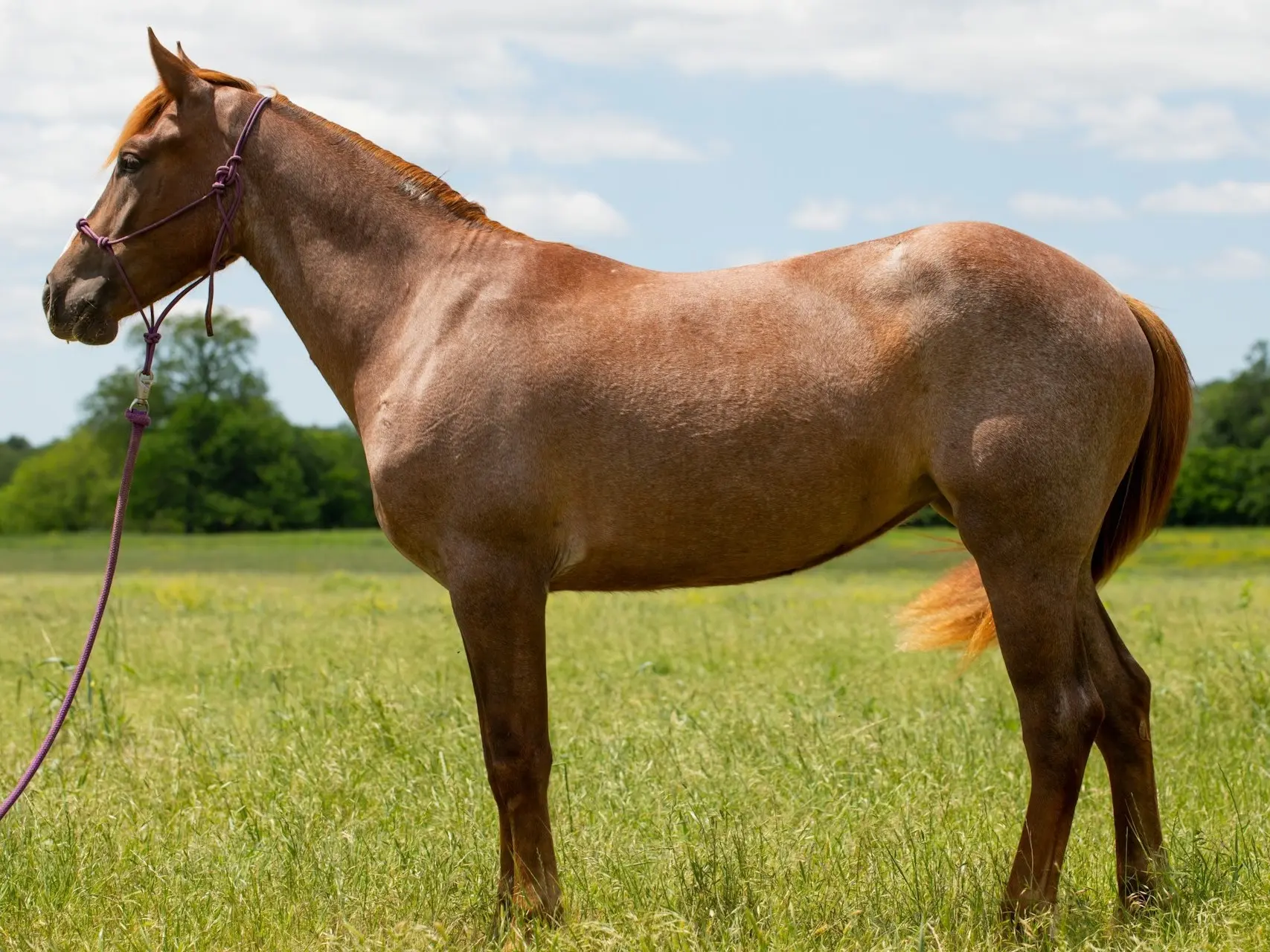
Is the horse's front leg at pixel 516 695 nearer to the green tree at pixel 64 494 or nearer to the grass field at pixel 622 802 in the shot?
the grass field at pixel 622 802

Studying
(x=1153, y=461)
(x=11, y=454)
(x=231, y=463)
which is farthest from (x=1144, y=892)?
(x=11, y=454)

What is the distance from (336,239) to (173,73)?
77cm

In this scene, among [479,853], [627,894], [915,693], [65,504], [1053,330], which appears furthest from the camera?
[65,504]

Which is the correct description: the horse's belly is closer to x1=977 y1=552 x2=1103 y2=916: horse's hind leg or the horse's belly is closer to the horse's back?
the horse's back

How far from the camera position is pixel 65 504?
7956 centimetres

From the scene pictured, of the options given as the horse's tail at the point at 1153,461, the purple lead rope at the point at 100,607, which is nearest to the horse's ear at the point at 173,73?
the purple lead rope at the point at 100,607

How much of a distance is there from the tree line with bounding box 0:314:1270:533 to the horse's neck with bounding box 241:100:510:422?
64633 millimetres

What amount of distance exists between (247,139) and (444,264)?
2.74ft

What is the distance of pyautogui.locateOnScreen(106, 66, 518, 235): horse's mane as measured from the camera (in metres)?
4.47

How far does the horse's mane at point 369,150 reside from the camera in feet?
14.7

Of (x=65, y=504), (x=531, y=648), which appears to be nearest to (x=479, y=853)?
(x=531, y=648)

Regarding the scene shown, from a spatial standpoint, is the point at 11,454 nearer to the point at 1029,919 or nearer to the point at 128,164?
the point at 128,164

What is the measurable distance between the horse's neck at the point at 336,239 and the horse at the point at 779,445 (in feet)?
0.24

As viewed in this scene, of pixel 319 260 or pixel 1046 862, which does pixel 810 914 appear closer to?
pixel 1046 862
